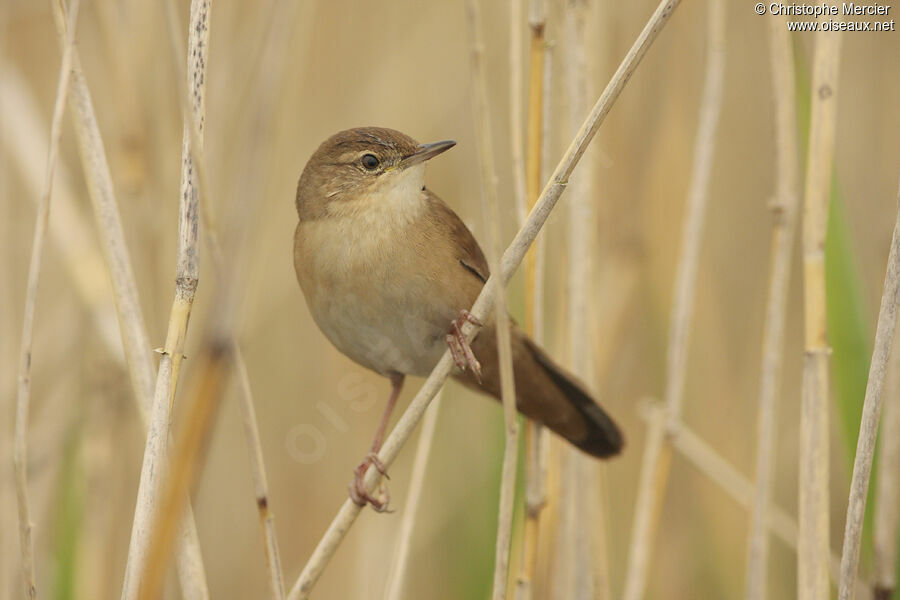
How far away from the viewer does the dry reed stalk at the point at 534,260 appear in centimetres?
204

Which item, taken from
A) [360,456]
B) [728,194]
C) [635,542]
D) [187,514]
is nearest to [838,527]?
[728,194]

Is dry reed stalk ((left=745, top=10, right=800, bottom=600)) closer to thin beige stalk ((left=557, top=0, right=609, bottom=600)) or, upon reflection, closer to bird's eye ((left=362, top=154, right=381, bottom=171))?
thin beige stalk ((left=557, top=0, right=609, bottom=600))

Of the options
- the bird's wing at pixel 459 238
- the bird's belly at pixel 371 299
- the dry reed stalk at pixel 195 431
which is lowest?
the dry reed stalk at pixel 195 431

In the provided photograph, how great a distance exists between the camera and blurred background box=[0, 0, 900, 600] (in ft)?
8.89

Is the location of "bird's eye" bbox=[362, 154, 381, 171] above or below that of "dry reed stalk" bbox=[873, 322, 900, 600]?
above

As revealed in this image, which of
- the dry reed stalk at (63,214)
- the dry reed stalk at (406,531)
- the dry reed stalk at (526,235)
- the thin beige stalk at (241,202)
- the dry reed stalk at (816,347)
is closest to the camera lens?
the thin beige stalk at (241,202)

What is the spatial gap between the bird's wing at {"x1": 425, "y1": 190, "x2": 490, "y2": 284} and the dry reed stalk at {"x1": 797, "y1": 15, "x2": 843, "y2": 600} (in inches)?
32.9

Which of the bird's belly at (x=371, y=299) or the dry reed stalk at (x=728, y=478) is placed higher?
the bird's belly at (x=371, y=299)

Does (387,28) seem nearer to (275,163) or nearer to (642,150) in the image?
(275,163)

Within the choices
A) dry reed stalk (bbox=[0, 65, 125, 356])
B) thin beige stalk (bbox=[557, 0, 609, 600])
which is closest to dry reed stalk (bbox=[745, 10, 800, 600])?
thin beige stalk (bbox=[557, 0, 609, 600])

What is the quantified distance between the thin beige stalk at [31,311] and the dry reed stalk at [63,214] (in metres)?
0.86

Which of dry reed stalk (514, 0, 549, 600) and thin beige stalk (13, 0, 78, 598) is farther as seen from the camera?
dry reed stalk (514, 0, 549, 600)

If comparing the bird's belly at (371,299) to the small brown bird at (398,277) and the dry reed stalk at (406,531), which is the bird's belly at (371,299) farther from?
the dry reed stalk at (406,531)

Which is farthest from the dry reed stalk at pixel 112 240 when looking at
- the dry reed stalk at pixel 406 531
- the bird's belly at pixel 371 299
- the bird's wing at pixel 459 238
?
the bird's wing at pixel 459 238
